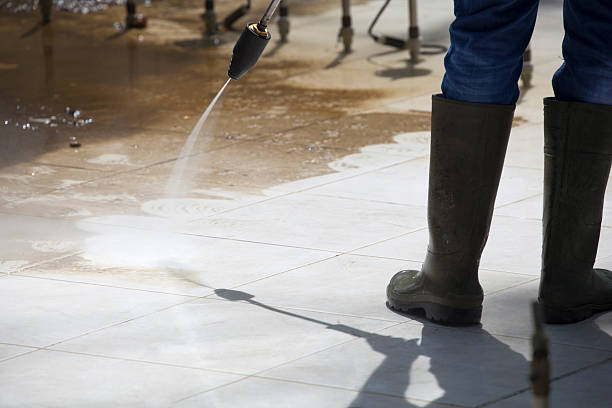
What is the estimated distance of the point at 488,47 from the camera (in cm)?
224

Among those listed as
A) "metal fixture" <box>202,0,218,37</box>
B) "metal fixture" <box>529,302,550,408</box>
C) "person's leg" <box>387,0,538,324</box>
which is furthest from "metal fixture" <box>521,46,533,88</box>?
"metal fixture" <box>529,302,550,408</box>

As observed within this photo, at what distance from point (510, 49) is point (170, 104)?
3.03 m

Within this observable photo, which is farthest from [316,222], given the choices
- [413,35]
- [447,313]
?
[413,35]

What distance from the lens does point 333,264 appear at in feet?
9.07

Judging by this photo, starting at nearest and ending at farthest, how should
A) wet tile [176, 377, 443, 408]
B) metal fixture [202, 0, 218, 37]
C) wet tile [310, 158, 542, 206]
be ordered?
wet tile [176, 377, 443, 408], wet tile [310, 158, 542, 206], metal fixture [202, 0, 218, 37]

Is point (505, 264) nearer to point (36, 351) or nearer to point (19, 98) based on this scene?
point (36, 351)

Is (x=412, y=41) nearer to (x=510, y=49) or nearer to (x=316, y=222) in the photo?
(x=316, y=222)

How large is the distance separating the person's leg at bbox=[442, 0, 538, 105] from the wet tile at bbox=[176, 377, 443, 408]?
0.70 metres

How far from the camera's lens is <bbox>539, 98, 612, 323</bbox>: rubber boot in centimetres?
229

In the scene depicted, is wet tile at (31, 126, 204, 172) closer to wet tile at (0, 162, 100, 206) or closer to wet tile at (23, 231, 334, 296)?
wet tile at (0, 162, 100, 206)

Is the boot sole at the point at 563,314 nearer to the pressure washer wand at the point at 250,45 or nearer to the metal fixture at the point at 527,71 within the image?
the pressure washer wand at the point at 250,45

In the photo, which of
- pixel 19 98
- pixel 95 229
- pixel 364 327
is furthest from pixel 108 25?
pixel 364 327

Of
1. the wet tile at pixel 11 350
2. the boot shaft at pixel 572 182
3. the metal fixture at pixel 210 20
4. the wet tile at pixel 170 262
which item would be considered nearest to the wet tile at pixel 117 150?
the wet tile at pixel 170 262

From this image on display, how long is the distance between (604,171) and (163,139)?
238 cm
